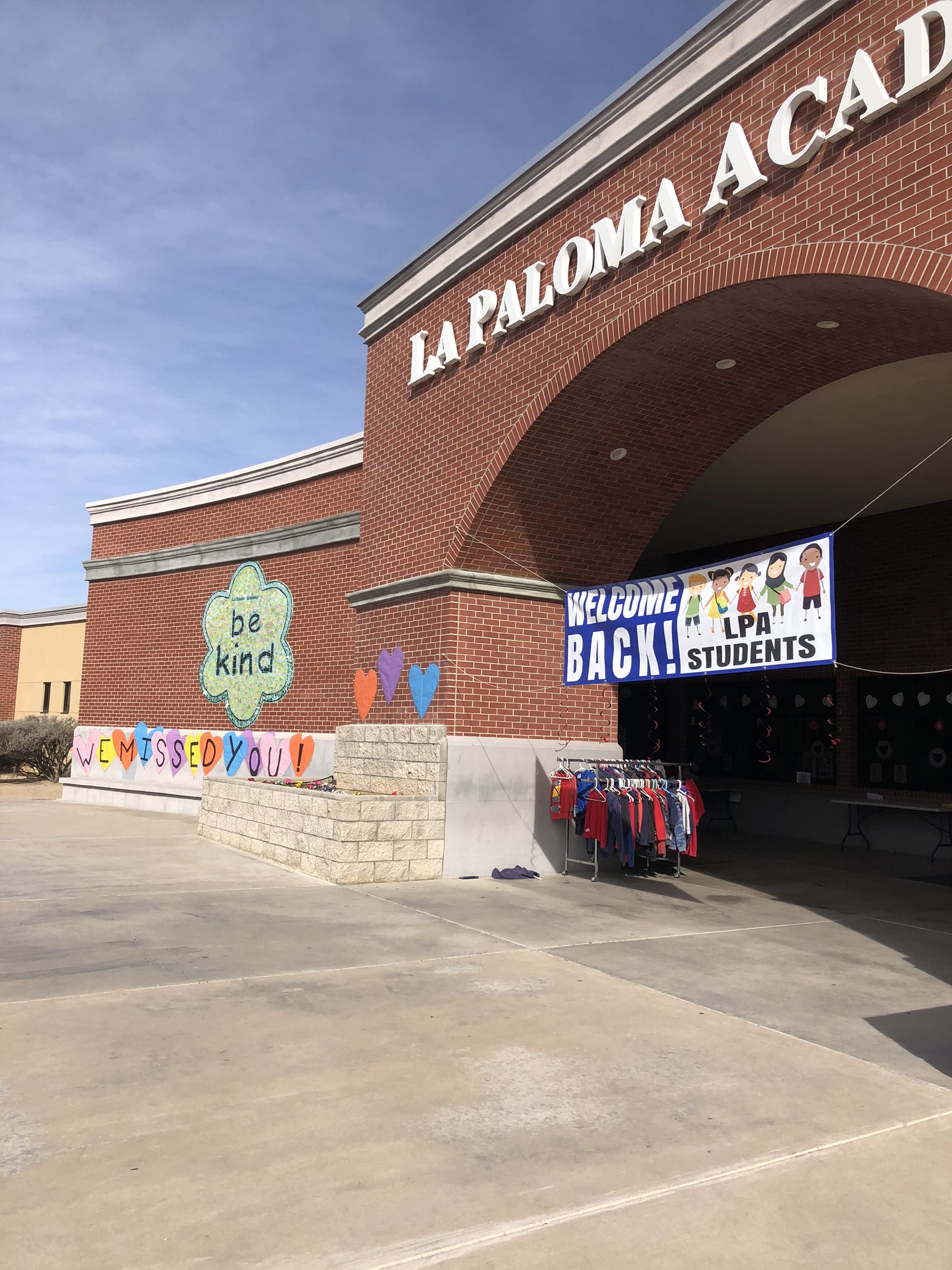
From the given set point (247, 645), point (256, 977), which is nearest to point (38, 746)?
point (247, 645)

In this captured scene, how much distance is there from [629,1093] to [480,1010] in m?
1.35

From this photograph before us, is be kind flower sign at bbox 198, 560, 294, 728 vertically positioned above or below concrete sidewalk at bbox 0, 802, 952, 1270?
above

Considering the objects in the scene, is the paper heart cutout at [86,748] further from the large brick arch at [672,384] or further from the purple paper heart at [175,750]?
the large brick arch at [672,384]

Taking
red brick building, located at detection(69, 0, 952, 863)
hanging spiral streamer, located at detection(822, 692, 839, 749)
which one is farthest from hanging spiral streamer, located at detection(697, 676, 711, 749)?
hanging spiral streamer, located at detection(822, 692, 839, 749)

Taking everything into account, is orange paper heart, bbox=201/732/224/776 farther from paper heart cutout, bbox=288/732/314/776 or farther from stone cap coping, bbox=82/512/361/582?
stone cap coping, bbox=82/512/361/582

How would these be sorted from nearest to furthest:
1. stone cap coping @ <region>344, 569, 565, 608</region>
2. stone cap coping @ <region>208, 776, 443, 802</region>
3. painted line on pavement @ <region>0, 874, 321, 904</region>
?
painted line on pavement @ <region>0, 874, 321, 904</region>, stone cap coping @ <region>208, 776, 443, 802</region>, stone cap coping @ <region>344, 569, 565, 608</region>

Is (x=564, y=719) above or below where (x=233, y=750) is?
above

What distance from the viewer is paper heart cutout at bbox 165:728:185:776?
1816 centimetres

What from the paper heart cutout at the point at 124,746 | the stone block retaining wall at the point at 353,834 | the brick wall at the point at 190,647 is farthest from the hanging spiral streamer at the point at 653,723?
the paper heart cutout at the point at 124,746

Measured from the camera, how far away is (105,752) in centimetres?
1975

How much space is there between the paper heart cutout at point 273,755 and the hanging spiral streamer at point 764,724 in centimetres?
800

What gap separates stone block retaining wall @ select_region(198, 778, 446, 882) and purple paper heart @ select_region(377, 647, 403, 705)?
5.60ft

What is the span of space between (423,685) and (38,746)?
1755 centimetres

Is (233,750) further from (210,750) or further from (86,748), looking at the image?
(86,748)
